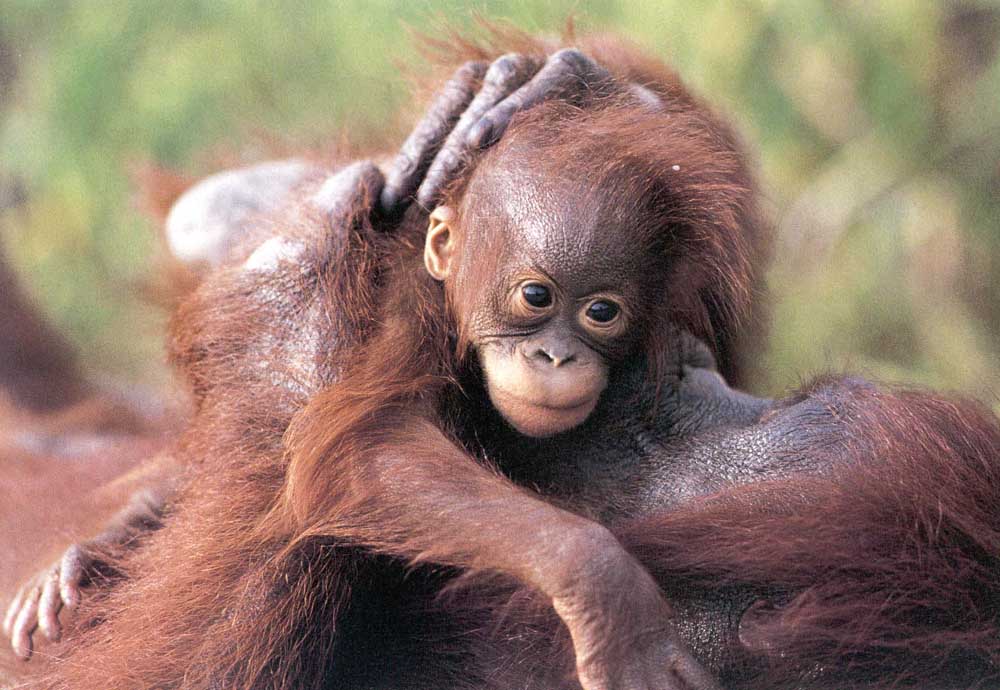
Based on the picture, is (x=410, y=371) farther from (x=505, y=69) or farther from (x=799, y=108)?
(x=799, y=108)

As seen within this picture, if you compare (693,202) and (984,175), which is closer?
(693,202)

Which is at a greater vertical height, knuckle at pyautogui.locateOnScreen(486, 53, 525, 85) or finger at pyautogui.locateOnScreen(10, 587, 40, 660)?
knuckle at pyautogui.locateOnScreen(486, 53, 525, 85)

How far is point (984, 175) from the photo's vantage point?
366 cm

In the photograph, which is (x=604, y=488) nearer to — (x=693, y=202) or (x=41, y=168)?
(x=693, y=202)

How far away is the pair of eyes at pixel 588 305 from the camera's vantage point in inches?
55.9

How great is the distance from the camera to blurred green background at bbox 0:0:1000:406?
3.42 metres

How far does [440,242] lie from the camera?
1559 millimetres

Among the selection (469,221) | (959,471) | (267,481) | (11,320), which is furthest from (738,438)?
(11,320)

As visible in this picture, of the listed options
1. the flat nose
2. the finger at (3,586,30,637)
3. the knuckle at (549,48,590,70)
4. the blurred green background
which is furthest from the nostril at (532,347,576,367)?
the blurred green background

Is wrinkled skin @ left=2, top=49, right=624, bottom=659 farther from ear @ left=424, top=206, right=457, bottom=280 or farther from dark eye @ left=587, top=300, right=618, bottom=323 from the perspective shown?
dark eye @ left=587, top=300, right=618, bottom=323

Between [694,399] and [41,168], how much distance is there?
350cm

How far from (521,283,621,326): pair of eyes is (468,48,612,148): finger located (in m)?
0.25

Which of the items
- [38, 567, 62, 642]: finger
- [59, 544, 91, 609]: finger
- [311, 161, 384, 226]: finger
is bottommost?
[38, 567, 62, 642]: finger

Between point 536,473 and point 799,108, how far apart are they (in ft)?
8.22
